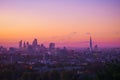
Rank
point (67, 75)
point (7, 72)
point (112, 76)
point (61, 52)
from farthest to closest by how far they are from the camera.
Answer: point (61, 52) → point (7, 72) → point (67, 75) → point (112, 76)

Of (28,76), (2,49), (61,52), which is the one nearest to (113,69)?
(28,76)

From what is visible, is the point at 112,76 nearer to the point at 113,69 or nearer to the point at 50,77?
the point at 113,69

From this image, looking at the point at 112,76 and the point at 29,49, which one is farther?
the point at 29,49

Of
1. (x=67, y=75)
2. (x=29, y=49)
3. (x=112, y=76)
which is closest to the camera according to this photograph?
(x=112, y=76)

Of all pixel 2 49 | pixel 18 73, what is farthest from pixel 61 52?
pixel 18 73

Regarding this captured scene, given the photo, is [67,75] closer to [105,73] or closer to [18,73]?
[18,73]

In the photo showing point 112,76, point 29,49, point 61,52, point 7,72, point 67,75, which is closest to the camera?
point 112,76

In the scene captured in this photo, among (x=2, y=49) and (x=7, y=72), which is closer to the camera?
(x=7, y=72)

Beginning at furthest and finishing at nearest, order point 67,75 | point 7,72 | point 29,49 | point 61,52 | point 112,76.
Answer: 1. point 29,49
2. point 61,52
3. point 7,72
4. point 67,75
5. point 112,76
